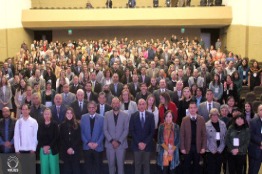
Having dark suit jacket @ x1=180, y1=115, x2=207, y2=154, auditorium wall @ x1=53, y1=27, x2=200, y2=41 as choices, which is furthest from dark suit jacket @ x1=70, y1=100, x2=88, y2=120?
auditorium wall @ x1=53, y1=27, x2=200, y2=41

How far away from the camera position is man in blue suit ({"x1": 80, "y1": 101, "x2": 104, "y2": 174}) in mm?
7445

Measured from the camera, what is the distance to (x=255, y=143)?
736 centimetres

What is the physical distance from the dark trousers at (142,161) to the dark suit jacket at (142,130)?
0.09 metres

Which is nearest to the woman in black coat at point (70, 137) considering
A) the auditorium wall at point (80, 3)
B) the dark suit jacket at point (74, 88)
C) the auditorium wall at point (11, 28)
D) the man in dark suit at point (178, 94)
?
the man in dark suit at point (178, 94)

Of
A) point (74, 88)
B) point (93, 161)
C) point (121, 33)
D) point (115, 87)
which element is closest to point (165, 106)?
point (93, 161)

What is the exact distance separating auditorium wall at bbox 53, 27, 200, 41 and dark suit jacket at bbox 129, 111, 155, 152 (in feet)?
57.1

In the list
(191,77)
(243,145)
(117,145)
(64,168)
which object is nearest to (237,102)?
(191,77)

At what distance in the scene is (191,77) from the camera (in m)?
11.4

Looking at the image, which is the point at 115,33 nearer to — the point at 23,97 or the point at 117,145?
the point at 23,97

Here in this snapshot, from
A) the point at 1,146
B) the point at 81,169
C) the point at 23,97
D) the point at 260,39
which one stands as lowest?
the point at 81,169

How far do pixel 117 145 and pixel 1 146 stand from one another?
83.5 inches

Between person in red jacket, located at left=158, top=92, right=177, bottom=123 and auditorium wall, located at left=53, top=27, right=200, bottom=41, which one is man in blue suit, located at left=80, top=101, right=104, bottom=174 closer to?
person in red jacket, located at left=158, top=92, right=177, bottom=123

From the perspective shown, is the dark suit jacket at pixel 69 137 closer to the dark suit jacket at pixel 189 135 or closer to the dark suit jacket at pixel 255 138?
the dark suit jacket at pixel 189 135

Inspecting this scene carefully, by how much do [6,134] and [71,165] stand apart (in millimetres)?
1309
